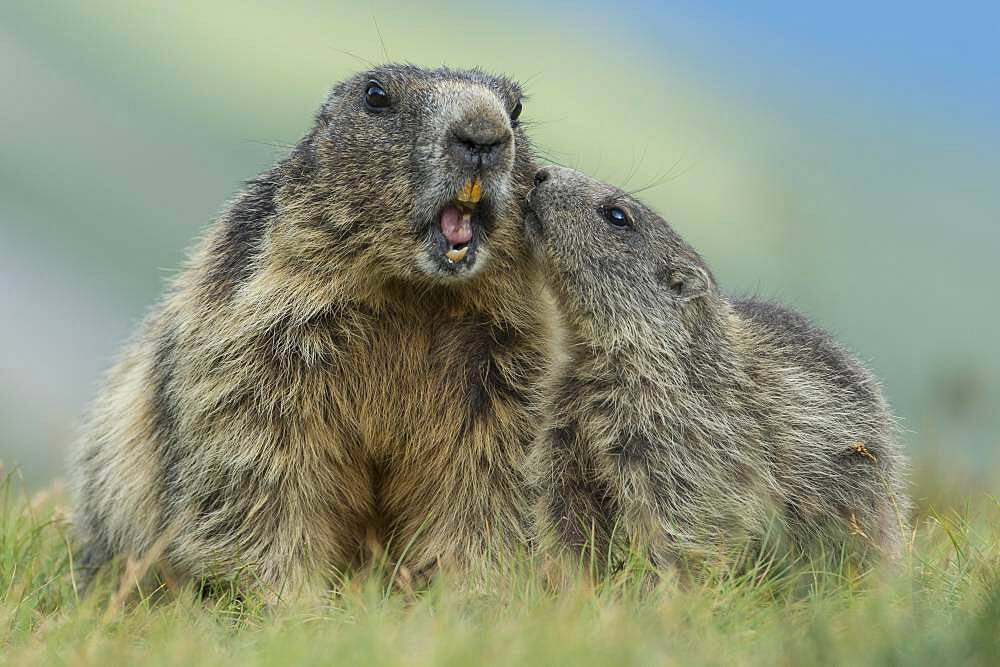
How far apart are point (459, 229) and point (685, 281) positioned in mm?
1466

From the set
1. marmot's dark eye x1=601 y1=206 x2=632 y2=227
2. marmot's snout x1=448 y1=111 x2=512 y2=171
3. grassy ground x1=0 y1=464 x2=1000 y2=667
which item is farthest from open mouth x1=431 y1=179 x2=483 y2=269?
grassy ground x1=0 y1=464 x2=1000 y2=667

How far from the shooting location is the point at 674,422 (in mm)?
7074

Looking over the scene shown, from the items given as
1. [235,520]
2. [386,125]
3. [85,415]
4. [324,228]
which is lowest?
[85,415]

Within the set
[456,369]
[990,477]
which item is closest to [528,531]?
[456,369]

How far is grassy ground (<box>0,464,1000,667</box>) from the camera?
4484 mm

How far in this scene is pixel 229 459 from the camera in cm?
703

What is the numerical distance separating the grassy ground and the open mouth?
1.66 m

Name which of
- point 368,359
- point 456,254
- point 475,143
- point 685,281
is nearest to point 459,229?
point 456,254

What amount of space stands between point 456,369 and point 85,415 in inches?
139

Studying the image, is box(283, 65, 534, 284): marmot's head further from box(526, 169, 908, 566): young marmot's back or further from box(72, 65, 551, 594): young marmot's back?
box(526, 169, 908, 566): young marmot's back

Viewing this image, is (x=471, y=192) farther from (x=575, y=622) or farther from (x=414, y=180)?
(x=575, y=622)

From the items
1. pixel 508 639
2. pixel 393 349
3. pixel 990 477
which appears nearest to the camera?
pixel 508 639

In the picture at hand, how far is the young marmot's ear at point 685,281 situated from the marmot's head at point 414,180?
3.00ft

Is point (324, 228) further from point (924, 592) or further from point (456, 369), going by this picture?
point (924, 592)
